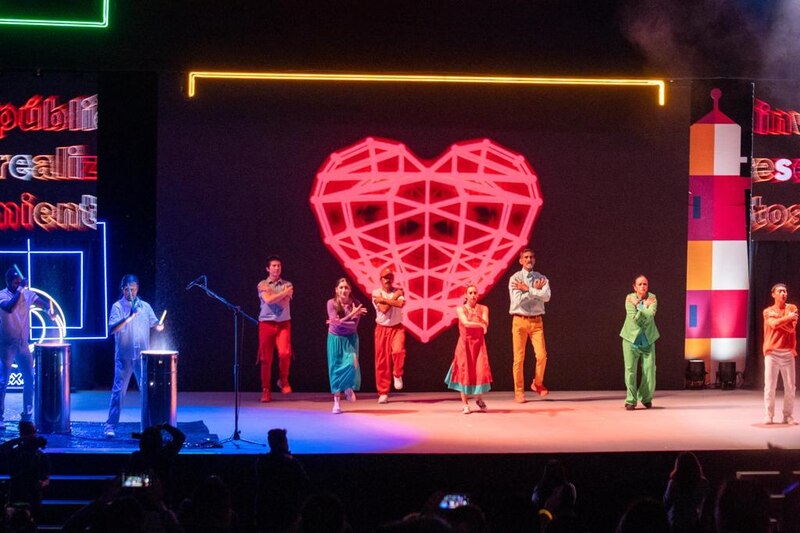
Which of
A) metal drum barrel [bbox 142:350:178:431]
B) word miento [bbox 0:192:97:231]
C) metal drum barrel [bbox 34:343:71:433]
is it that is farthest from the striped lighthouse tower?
metal drum barrel [bbox 34:343:71:433]

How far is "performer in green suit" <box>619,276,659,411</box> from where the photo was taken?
11.4 m

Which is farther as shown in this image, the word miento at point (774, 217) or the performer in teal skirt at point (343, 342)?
the word miento at point (774, 217)

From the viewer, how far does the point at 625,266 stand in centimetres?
1295

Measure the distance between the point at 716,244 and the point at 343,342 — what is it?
17.7ft

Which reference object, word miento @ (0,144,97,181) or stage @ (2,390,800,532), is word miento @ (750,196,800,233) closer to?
stage @ (2,390,800,532)

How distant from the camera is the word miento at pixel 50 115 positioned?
12.5 m

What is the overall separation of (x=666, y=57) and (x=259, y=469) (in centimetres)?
833

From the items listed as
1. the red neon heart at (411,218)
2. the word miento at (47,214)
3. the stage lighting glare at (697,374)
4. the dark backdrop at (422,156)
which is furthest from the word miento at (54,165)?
the stage lighting glare at (697,374)

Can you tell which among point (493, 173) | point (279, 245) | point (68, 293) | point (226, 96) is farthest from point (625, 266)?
point (68, 293)

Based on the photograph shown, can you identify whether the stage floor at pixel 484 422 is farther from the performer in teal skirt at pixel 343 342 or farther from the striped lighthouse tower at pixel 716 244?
the striped lighthouse tower at pixel 716 244

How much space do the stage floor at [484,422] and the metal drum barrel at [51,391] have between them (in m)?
0.89

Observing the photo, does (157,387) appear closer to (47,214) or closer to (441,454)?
(441,454)

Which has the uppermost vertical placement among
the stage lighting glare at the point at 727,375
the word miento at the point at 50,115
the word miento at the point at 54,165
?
the word miento at the point at 50,115

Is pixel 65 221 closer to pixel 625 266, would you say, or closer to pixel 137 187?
pixel 137 187
